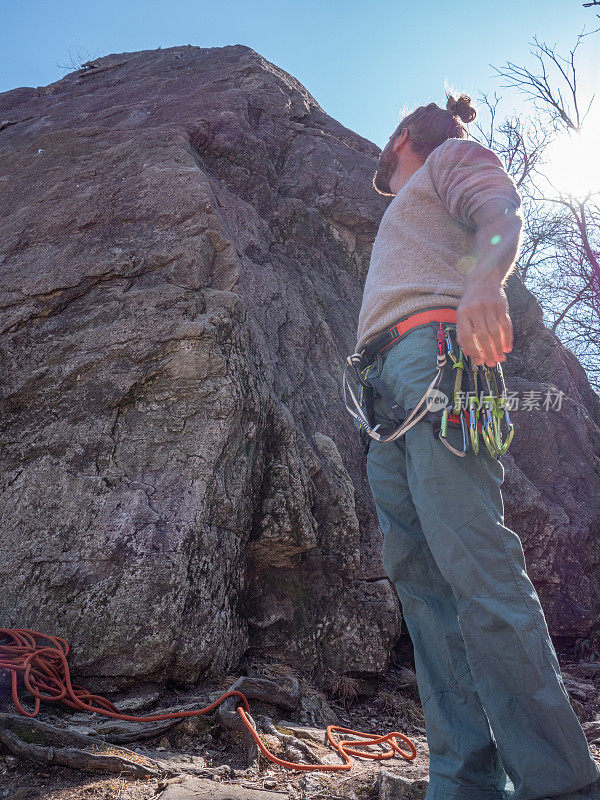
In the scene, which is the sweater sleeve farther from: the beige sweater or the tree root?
the tree root

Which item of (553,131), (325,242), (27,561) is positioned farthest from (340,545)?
(553,131)

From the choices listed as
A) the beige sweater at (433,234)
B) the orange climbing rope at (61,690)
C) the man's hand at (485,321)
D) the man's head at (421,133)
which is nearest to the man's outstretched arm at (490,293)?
the man's hand at (485,321)

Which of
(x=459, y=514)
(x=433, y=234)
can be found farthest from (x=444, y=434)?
(x=433, y=234)

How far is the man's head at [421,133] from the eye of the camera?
2262 millimetres

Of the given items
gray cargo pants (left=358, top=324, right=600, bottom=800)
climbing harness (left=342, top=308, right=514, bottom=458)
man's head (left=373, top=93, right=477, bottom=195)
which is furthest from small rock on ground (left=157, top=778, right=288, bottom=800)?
man's head (left=373, top=93, right=477, bottom=195)

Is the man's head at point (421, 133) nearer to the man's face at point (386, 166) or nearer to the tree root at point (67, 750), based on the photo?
the man's face at point (386, 166)

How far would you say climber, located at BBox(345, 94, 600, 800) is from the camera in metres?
1.37

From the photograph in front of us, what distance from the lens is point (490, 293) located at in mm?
1576

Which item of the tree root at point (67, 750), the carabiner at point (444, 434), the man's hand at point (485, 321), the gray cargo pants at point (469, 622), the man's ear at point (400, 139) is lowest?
the tree root at point (67, 750)

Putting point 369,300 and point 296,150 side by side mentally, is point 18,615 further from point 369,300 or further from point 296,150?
point 296,150

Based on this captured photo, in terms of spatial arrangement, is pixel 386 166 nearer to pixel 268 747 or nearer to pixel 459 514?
pixel 459 514

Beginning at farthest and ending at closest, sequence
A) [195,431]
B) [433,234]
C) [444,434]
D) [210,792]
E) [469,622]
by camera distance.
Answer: [195,431]
[433,234]
[210,792]
[444,434]
[469,622]

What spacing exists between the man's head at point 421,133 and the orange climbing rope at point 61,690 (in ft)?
7.20

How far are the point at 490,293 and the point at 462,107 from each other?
3.78 feet
